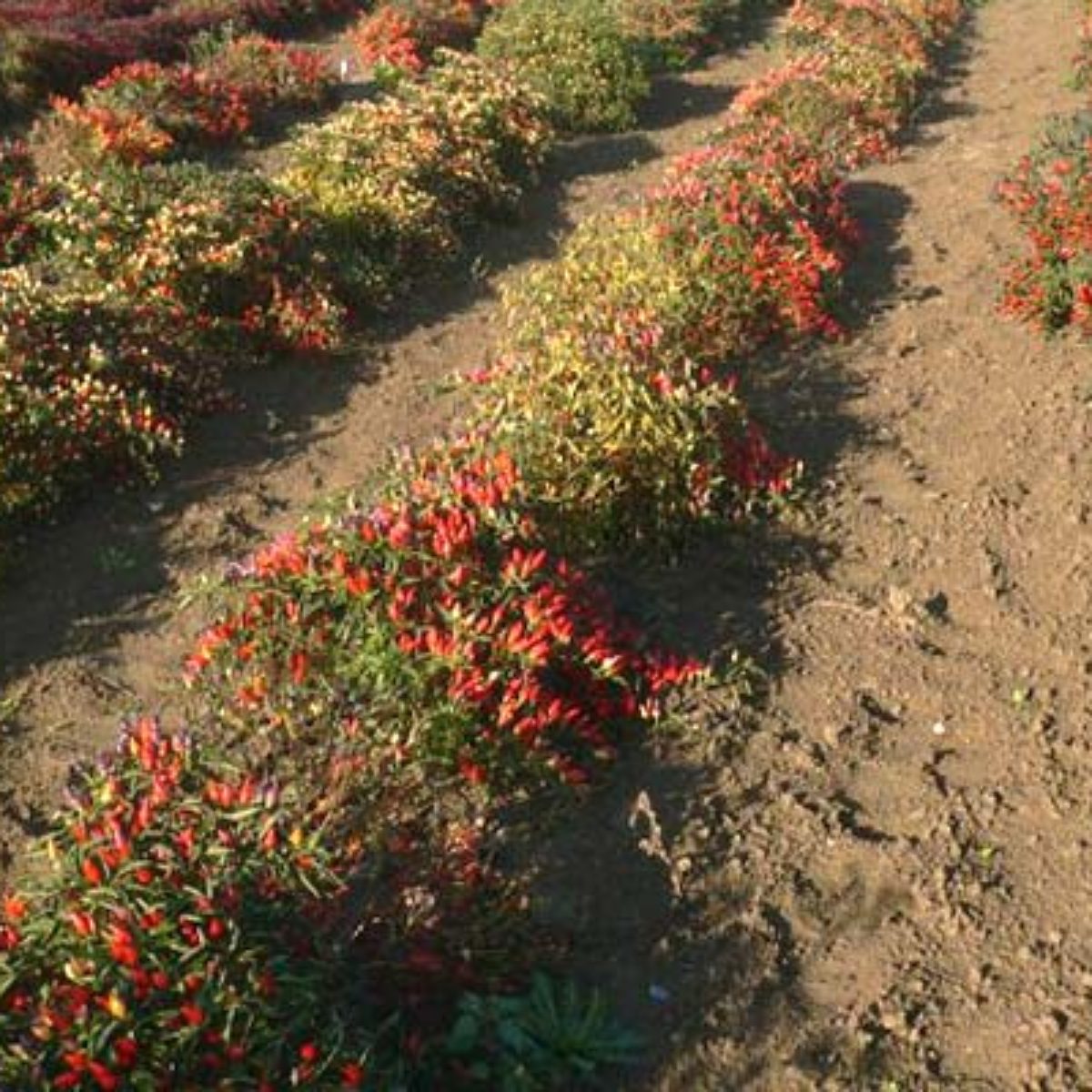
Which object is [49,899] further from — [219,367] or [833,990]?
[219,367]

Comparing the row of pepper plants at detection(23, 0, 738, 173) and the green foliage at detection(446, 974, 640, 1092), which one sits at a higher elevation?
the row of pepper plants at detection(23, 0, 738, 173)

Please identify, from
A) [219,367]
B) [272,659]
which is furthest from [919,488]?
[219,367]

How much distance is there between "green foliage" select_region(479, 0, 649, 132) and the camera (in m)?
14.5

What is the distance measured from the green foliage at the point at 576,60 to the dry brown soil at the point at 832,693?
16.2 ft

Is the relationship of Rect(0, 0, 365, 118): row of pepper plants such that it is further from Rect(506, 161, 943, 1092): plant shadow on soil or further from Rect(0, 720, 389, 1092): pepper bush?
Rect(0, 720, 389, 1092): pepper bush

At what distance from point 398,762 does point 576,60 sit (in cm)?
1151

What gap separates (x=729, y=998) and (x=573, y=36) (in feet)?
41.8

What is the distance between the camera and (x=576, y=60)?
48.4ft

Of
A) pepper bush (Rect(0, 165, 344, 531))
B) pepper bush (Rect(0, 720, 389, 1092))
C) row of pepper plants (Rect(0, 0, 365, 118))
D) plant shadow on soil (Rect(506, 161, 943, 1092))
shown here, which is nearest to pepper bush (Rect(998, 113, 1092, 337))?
plant shadow on soil (Rect(506, 161, 943, 1092))

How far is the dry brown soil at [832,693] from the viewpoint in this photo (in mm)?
4766

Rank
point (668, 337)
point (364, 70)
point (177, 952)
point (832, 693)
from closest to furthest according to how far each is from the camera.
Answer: point (177, 952) → point (832, 693) → point (668, 337) → point (364, 70)

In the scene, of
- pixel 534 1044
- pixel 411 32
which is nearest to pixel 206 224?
pixel 534 1044

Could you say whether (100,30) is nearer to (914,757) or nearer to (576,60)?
(576,60)

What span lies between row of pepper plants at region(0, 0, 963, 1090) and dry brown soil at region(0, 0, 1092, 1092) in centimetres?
32
